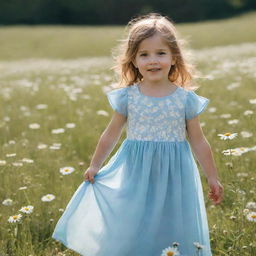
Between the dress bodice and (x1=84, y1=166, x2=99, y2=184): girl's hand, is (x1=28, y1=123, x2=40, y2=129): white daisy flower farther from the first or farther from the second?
the dress bodice

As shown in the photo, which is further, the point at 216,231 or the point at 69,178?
the point at 69,178

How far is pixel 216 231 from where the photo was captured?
327 cm

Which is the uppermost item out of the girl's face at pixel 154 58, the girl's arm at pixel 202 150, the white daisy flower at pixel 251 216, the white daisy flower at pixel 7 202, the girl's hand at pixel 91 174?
the girl's face at pixel 154 58

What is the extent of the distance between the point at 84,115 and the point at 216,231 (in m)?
3.10

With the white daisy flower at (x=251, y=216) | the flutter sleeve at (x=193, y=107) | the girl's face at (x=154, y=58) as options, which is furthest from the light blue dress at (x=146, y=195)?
the white daisy flower at (x=251, y=216)

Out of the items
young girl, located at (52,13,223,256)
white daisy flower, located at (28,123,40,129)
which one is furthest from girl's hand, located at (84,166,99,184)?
white daisy flower, located at (28,123,40,129)

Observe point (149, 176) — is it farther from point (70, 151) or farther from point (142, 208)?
point (70, 151)

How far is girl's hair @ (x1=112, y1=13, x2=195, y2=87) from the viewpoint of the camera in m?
3.05

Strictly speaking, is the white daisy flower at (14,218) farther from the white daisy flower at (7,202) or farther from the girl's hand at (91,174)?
the girl's hand at (91,174)

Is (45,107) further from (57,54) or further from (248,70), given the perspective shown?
(57,54)

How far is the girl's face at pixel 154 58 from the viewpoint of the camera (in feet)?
9.95

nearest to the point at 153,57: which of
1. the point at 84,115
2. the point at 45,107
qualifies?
the point at 84,115

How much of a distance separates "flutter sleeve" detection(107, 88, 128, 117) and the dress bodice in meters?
0.05

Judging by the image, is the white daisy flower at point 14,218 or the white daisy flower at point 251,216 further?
the white daisy flower at point 14,218
